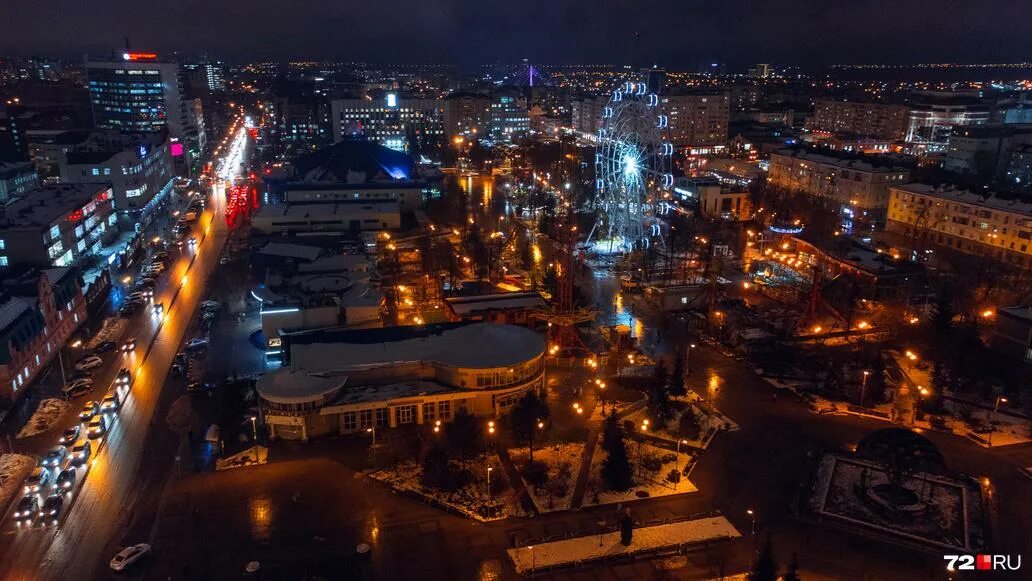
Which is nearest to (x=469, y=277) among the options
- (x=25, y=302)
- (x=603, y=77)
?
(x=25, y=302)

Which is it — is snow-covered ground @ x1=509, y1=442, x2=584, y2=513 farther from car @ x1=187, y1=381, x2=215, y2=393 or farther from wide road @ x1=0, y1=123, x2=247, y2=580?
car @ x1=187, y1=381, x2=215, y2=393

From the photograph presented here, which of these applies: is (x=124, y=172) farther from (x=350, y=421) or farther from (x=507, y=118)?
(x=507, y=118)

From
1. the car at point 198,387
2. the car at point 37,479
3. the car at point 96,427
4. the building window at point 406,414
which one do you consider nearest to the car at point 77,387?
the car at point 96,427

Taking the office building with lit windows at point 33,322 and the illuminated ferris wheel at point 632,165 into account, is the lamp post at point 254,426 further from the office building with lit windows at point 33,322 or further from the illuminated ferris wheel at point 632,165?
the illuminated ferris wheel at point 632,165

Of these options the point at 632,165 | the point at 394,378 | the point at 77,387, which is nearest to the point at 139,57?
the point at 632,165

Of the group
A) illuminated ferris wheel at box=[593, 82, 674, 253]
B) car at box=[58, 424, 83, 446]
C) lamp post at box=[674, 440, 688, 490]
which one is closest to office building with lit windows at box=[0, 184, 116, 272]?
car at box=[58, 424, 83, 446]

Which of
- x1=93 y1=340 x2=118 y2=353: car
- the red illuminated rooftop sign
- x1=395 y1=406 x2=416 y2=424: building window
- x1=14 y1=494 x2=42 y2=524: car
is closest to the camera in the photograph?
x1=14 y1=494 x2=42 y2=524: car

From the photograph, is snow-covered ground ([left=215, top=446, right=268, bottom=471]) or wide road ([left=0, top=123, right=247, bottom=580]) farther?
snow-covered ground ([left=215, top=446, right=268, bottom=471])
